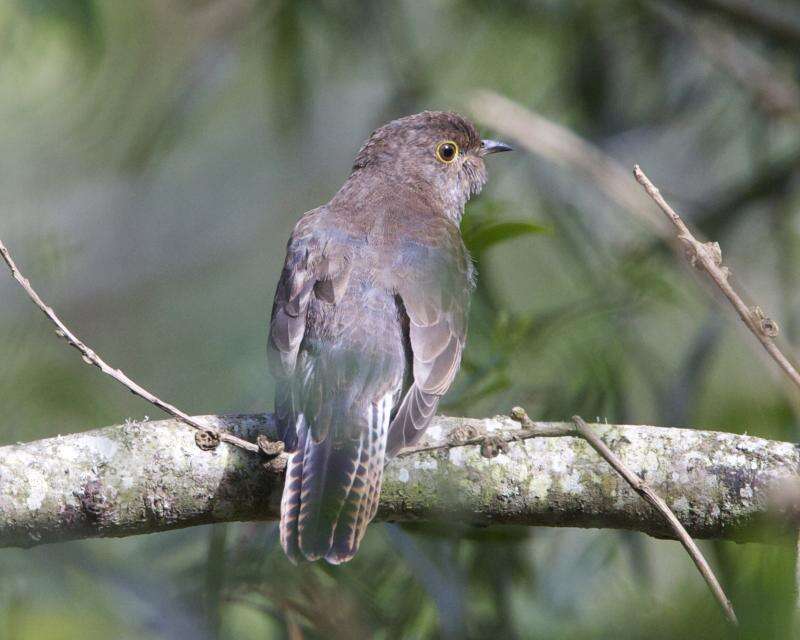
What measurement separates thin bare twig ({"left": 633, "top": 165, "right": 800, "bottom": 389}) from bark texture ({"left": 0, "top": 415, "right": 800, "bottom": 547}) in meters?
0.53

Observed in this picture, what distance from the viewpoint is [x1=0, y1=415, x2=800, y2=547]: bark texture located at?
10.6ft

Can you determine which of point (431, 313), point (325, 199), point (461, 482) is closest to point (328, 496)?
point (461, 482)

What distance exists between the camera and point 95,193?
953 cm

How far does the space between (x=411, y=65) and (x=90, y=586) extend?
16.0 feet

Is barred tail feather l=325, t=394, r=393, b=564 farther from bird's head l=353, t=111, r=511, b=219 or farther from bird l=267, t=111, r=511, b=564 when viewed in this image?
bird's head l=353, t=111, r=511, b=219

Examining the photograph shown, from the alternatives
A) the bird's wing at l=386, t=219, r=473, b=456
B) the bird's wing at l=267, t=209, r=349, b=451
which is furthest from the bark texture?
the bird's wing at l=267, t=209, r=349, b=451

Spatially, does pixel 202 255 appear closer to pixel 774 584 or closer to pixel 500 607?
pixel 500 607

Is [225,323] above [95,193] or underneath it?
underneath

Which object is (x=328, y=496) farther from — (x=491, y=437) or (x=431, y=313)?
(x=431, y=313)

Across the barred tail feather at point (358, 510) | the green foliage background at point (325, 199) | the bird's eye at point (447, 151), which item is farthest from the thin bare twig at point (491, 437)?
the bird's eye at point (447, 151)

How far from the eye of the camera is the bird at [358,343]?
3.55 metres

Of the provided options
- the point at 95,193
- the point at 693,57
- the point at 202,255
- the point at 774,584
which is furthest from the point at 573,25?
the point at 774,584

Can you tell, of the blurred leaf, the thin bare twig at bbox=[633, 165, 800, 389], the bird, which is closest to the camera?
the thin bare twig at bbox=[633, 165, 800, 389]

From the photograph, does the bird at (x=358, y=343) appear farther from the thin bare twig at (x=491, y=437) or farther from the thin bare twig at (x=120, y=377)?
the thin bare twig at (x=120, y=377)
